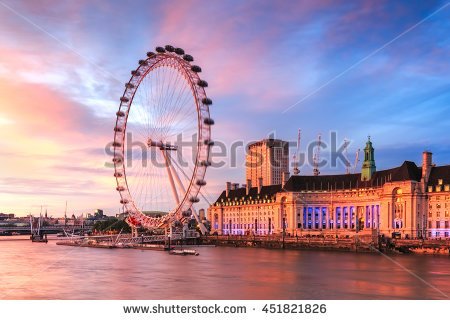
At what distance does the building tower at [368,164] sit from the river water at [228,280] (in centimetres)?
6147

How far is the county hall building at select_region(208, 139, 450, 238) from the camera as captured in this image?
100375 mm

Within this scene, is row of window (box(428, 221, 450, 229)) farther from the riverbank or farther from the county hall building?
the riverbank

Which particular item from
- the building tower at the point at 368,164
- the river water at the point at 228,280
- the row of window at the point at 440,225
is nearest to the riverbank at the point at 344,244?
the row of window at the point at 440,225

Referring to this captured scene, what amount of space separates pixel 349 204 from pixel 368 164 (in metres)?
9.67

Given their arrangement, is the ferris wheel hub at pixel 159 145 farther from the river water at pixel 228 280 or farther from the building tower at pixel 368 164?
the building tower at pixel 368 164

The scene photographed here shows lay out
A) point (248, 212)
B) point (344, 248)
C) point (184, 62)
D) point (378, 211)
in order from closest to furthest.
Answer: point (184, 62)
point (344, 248)
point (378, 211)
point (248, 212)

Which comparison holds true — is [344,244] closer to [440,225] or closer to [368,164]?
[440,225]

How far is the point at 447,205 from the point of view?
97.6 meters

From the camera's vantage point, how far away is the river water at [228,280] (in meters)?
38.7

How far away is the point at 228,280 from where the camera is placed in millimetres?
46656

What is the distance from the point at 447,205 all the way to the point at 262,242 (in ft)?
108

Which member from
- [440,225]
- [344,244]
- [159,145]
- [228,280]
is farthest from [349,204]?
[228,280]
